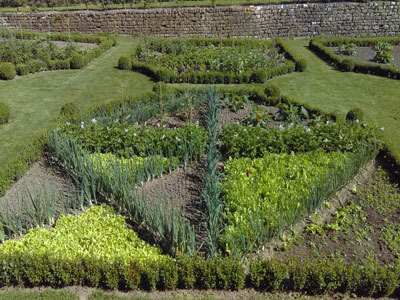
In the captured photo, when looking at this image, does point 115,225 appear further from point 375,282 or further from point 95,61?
point 95,61

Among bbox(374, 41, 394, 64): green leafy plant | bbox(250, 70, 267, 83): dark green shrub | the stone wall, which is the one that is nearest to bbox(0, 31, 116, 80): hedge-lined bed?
the stone wall

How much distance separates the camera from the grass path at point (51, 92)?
32.6 ft

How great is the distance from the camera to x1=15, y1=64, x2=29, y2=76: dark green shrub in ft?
46.7

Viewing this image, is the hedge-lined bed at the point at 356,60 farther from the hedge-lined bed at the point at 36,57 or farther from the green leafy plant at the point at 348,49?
the hedge-lined bed at the point at 36,57

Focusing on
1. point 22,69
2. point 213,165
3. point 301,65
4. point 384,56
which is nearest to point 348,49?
point 384,56

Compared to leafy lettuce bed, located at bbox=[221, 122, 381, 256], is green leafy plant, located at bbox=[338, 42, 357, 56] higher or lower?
higher

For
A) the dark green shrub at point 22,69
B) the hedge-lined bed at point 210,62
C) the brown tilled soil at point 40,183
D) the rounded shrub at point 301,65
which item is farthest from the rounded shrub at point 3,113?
the rounded shrub at point 301,65

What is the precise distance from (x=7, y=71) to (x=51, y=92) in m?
2.16

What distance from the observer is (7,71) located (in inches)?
538

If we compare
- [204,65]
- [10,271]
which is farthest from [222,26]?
[10,271]

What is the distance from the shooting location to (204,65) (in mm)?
14469

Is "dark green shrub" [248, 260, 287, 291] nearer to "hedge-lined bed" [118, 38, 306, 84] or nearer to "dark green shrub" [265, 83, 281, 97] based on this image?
"dark green shrub" [265, 83, 281, 97]

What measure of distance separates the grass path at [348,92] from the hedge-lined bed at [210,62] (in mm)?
738

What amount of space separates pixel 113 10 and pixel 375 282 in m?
19.4
